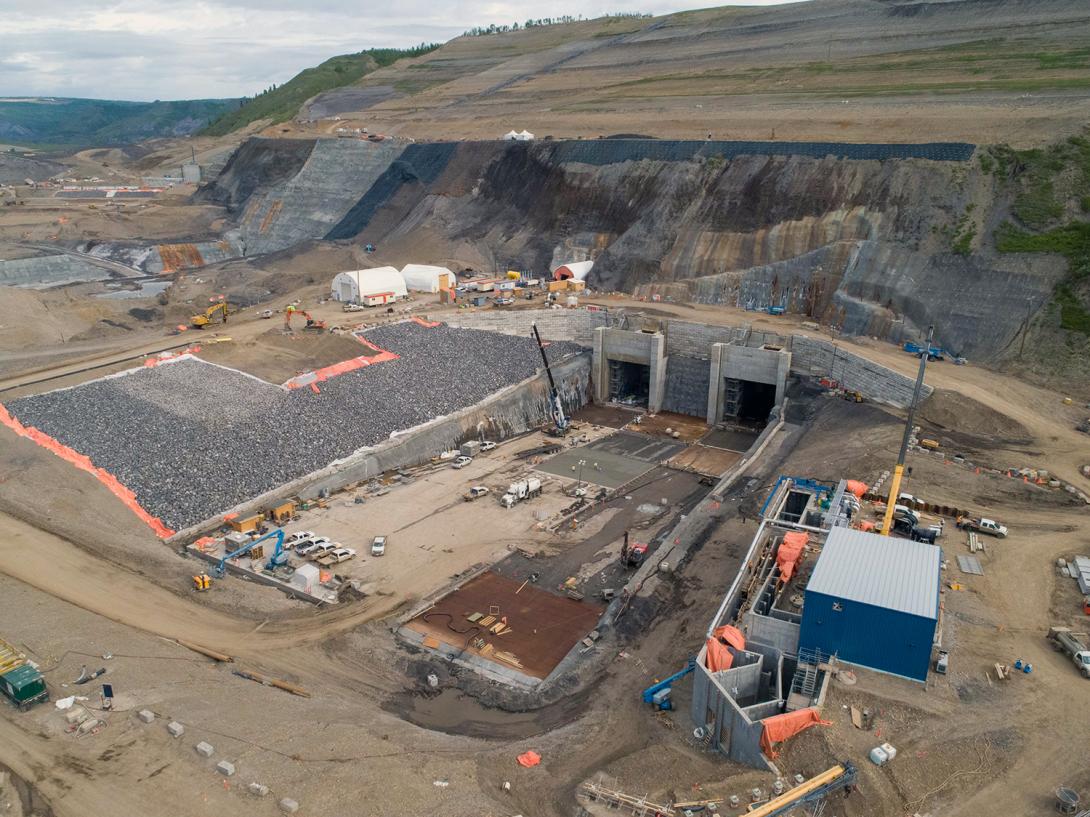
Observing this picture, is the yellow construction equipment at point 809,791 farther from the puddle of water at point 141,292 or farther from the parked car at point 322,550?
the puddle of water at point 141,292

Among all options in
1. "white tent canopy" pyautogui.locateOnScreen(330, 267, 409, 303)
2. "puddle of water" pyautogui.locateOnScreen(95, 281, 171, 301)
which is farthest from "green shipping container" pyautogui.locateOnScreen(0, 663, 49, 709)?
"puddle of water" pyautogui.locateOnScreen(95, 281, 171, 301)

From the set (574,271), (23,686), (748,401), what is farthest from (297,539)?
(574,271)

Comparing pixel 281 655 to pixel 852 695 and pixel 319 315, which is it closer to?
pixel 852 695

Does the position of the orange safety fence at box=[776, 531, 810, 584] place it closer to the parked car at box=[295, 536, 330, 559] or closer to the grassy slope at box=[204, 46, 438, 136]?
the parked car at box=[295, 536, 330, 559]

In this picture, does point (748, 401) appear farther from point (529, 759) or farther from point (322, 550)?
point (529, 759)

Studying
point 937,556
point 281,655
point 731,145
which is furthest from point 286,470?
point 731,145

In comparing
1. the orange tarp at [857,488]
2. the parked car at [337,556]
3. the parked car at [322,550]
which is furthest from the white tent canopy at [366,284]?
the orange tarp at [857,488]
